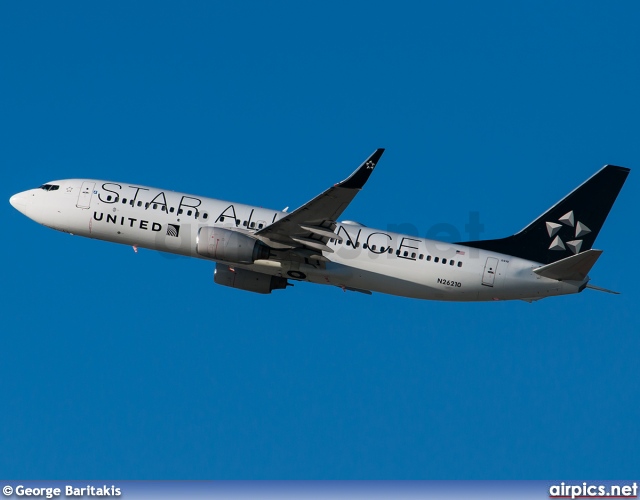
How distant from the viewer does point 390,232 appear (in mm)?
57031

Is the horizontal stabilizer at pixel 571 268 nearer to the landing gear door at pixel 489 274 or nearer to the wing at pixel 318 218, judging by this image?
the landing gear door at pixel 489 274

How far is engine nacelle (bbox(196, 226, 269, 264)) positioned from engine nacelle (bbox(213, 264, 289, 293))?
3502 mm

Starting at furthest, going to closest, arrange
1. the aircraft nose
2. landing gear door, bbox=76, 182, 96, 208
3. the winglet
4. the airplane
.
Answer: the aircraft nose < landing gear door, bbox=76, 182, 96, 208 < the airplane < the winglet

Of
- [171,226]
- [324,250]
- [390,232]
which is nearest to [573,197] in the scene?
[390,232]

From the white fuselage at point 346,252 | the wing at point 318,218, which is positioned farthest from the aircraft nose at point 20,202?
the wing at point 318,218

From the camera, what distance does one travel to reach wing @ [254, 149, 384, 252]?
49.2 metres

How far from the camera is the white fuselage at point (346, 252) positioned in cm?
5544

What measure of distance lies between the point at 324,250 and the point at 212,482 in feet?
47.8

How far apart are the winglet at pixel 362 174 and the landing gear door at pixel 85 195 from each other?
16901 mm

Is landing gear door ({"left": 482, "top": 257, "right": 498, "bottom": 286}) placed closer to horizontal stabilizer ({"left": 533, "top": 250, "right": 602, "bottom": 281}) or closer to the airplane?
the airplane

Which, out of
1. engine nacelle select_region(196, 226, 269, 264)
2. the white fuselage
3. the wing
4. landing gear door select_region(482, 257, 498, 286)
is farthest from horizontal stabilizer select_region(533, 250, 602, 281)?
engine nacelle select_region(196, 226, 269, 264)

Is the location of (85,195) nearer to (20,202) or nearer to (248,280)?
(20,202)

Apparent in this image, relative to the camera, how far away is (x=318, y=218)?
5234 centimetres

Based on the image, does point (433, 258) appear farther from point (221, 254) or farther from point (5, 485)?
point (5, 485)
